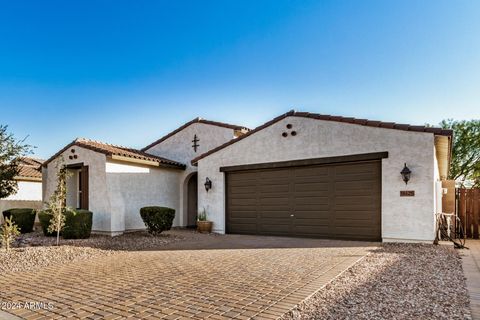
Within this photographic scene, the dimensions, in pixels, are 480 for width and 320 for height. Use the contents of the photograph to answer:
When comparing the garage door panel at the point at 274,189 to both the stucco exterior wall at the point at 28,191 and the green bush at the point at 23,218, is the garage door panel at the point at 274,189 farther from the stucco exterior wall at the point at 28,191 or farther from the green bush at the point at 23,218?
the stucco exterior wall at the point at 28,191

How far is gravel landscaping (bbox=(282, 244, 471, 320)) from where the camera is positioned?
442 centimetres

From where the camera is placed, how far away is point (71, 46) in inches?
513

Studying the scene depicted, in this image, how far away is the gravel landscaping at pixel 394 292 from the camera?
→ 4422 mm

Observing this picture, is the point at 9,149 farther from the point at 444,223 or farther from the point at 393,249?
the point at 444,223

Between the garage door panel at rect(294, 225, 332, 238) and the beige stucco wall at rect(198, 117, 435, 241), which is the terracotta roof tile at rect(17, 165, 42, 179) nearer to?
the beige stucco wall at rect(198, 117, 435, 241)

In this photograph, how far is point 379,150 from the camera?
1141 cm

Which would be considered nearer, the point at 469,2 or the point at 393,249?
the point at 393,249

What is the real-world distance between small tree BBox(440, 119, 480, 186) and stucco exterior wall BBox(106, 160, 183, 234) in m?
30.0

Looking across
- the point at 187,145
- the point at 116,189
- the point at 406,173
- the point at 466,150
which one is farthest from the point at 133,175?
the point at 466,150

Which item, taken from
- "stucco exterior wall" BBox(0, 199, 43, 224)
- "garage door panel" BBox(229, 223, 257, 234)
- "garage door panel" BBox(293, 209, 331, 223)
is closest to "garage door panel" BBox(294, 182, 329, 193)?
"garage door panel" BBox(293, 209, 331, 223)

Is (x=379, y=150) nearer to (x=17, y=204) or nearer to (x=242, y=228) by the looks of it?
(x=242, y=228)

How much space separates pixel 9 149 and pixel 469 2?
19.3 meters

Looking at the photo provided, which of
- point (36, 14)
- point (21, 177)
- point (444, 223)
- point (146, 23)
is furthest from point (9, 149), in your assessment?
point (444, 223)

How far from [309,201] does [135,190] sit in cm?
790
